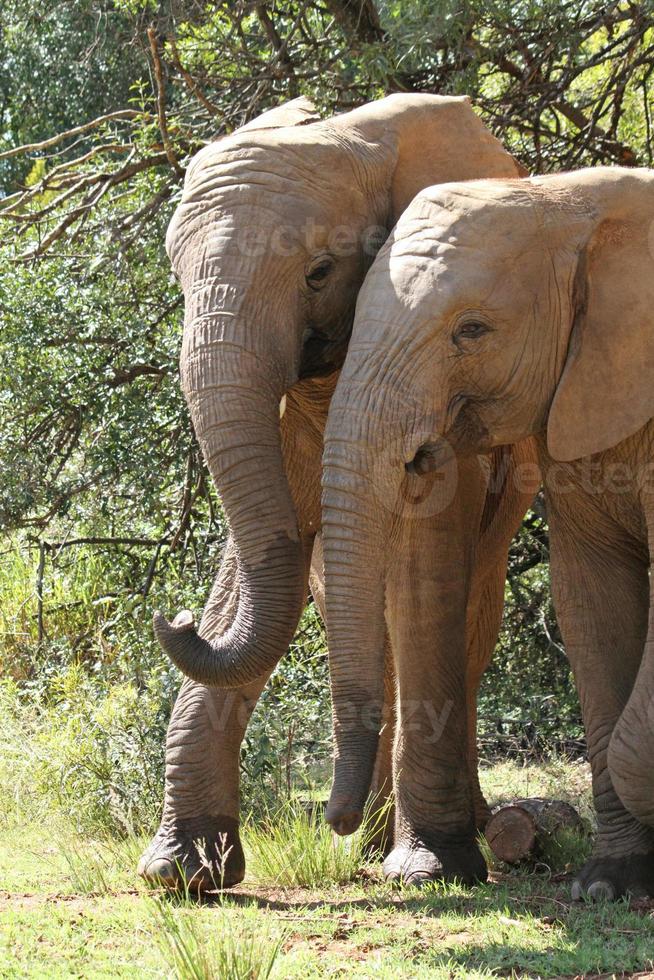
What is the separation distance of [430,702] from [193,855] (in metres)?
1.04

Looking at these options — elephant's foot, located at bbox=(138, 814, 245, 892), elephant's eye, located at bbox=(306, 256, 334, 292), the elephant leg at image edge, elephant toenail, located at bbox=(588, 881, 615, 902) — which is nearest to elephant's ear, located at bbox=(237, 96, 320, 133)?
elephant's eye, located at bbox=(306, 256, 334, 292)

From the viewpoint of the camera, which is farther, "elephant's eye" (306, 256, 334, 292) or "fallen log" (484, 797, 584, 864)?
"fallen log" (484, 797, 584, 864)

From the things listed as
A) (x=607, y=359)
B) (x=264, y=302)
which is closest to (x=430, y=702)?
(x=607, y=359)

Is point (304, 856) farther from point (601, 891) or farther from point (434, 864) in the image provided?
point (601, 891)

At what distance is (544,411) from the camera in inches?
215

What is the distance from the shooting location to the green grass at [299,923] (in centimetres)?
460

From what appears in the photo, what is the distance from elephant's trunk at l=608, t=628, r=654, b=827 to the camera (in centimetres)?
514

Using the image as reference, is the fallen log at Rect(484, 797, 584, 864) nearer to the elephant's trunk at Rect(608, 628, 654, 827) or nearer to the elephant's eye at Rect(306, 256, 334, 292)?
the elephant's trunk at Rect(608, 628, 654, 827)

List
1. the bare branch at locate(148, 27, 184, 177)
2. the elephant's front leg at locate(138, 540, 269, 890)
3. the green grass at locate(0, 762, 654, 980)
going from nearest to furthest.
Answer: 1. the green grass at locate(0, 762, 654, 980)
2. the elephant's front leg at locate(138, 540, 269, 890)
3. the bare branch at locate(148, 27, 184, 177)

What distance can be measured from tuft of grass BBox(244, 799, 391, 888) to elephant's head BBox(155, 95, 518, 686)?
0.94m

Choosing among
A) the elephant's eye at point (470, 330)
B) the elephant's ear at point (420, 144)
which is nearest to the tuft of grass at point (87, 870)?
the elephant's eye at point (470, 330)

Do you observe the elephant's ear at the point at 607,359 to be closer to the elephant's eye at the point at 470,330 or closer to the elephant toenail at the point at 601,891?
the elephant's eye at the point at 470,330

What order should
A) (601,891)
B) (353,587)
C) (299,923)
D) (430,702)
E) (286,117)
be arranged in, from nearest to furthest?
(353,587) < (299,923) < (601,891) < (430,702) < (286,117)

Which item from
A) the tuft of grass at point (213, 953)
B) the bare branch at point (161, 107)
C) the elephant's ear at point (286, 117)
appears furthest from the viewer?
the bare branch at point (161, 107)
